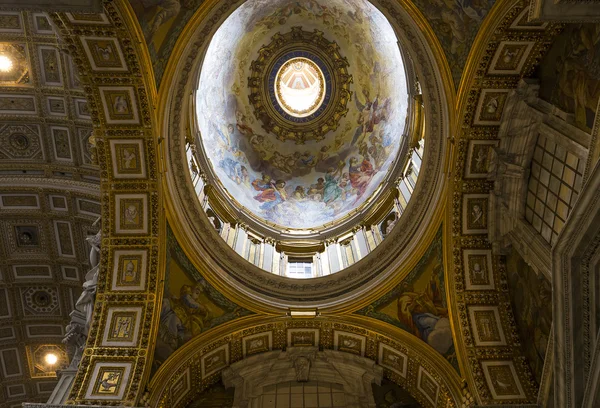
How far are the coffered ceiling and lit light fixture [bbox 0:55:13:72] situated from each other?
28 millimetres

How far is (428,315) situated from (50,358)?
13.8 m

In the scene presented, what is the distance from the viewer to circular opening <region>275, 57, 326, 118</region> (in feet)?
71.3

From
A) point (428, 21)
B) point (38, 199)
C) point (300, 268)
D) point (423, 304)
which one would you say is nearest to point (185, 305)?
point (300, 268)

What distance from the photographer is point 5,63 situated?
14.0 m

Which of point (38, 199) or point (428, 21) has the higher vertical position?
point (428, 21)

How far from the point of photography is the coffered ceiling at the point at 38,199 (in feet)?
46.4

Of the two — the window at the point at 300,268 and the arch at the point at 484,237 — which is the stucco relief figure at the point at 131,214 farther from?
the arch at the point at 484,237

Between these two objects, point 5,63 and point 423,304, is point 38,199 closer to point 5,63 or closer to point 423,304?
point 5,63

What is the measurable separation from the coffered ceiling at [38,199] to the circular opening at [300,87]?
8851 mm

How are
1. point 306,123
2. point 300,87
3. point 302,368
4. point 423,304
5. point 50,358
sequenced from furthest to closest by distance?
1. point 300,87
2. point 306,123
3. point 50,358
4. point 302,368
5. point 423,304

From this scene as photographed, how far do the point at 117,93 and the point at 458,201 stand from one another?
8610 mm

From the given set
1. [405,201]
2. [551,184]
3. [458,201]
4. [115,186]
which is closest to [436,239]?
[458,201]

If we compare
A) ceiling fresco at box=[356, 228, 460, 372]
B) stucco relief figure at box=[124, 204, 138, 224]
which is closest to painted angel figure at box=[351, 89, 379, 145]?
ceiling fresco at box=[356, 228, 460, 372]

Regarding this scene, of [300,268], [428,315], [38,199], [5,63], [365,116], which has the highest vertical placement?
[365,116]
